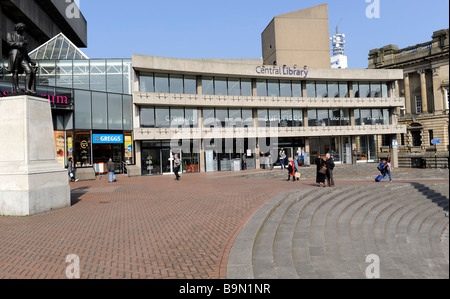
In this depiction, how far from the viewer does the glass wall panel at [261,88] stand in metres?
34.2

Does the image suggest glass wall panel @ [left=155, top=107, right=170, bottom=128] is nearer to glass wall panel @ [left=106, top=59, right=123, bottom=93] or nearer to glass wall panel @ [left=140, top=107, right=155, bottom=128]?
glass wall panel @ [left=140, top=107, right=155, bottom=128]

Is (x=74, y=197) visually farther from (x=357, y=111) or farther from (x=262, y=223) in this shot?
(x=357, y=111)

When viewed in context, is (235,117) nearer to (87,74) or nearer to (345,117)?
(345,117)

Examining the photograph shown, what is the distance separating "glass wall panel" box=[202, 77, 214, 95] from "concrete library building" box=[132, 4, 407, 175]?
111 millimetres

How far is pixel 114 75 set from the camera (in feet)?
101

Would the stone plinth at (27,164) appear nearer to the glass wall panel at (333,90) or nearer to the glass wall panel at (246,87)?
the glass wall panel at (246,87)

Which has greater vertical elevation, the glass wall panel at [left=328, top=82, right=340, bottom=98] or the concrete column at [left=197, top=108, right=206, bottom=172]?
the glass wall panel at [left=328, top=82, right=340, bottom=98]

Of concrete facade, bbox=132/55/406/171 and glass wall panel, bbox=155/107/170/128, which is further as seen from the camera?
glass wall panel, bbox=155/107/170/128

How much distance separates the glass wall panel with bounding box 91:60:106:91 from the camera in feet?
99.5

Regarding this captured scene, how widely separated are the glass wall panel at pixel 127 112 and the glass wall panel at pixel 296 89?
62.4 ft
